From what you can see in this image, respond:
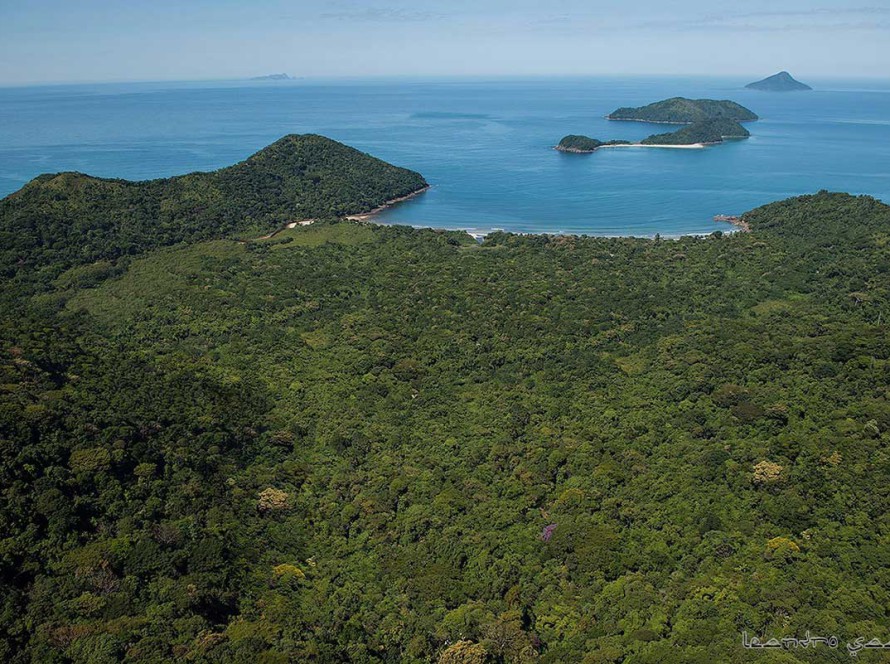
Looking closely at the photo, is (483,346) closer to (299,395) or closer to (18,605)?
(299,395)

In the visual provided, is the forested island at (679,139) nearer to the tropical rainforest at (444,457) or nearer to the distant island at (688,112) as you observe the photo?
the distant island at (688,112)

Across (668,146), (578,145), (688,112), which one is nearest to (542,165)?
(578,145)

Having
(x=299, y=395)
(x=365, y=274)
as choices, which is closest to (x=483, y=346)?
(x=299, y=395)

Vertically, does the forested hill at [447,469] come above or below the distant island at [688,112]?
below

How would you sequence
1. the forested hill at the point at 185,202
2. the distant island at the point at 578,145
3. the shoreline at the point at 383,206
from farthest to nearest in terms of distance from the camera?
the distant island at the point at 578,145, the shoreline at the point at 383,206, the forested hill at the point at 185,202

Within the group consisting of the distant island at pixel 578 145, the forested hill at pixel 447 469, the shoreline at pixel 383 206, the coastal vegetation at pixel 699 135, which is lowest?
the forested hill at pixel 447 469

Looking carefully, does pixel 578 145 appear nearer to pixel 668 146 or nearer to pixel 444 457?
pixel 668 146

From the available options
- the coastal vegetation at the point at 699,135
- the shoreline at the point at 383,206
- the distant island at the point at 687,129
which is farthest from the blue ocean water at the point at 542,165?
the coastal vegetation at the point at 699,135
